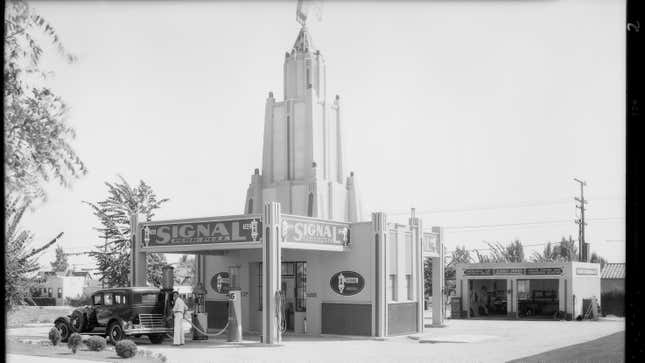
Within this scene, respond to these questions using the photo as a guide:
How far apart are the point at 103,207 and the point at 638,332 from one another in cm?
3913

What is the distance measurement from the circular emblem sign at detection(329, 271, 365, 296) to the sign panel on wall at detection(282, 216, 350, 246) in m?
1.21

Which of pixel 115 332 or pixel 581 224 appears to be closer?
pixel 115 332

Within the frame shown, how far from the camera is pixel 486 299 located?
4922 centimetres

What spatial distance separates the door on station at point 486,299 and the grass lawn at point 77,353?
98.4ft

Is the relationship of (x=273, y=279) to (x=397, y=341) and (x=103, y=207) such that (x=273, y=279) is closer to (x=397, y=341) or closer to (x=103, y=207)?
(x=397, y=341)

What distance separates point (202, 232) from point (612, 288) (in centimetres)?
3735

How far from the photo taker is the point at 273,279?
24969 millimetres

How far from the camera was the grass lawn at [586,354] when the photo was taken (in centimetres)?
1943

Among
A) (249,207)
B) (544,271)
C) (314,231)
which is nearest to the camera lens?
(314,231)

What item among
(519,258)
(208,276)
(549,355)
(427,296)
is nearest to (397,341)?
(549,355)

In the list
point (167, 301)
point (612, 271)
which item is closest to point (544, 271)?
point (612, 271)

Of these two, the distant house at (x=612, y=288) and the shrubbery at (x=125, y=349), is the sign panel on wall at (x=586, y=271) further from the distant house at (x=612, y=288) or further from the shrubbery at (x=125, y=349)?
the shrubbery at (x=125, y=349)

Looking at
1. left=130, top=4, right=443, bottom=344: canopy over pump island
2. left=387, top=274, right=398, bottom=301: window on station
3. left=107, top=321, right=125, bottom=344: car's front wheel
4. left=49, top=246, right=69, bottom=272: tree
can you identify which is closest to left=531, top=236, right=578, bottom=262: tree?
left=130, top=4, right=443, bottom=344: canopy over pump island

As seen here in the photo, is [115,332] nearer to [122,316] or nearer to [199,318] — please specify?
[122,316]
